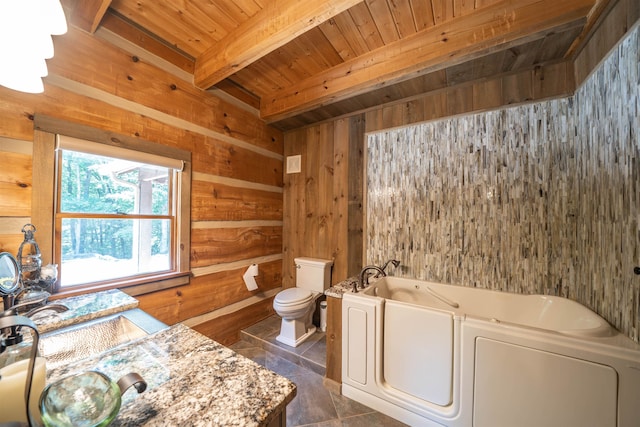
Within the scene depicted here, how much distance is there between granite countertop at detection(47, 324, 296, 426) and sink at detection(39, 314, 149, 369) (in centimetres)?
26

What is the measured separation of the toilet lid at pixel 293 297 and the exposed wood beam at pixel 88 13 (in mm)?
2451

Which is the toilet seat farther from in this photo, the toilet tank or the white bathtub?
the white bathtub

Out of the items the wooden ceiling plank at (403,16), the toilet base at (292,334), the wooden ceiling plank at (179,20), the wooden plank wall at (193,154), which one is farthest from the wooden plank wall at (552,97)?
the wooden ceiling plank at (179,20)

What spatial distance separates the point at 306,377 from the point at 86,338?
1.55 meters

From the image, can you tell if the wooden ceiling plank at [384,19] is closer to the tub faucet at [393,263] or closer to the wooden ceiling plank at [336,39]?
the wooden ceiling plank at [336,39]

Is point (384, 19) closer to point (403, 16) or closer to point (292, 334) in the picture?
point (403, 16)

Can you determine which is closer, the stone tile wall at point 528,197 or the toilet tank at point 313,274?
the stone tile wall at point 528,197

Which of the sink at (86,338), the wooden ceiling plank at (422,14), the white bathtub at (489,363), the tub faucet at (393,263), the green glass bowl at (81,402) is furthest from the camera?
the tub faucet at (393,263)

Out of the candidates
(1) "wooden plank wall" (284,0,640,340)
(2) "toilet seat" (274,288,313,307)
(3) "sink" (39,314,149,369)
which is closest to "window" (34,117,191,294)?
(3) "sink" (39,314,149,369)

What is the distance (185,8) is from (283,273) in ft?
8.87

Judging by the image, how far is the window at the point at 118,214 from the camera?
1475mm

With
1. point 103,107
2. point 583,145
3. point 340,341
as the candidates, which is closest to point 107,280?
point 103,107

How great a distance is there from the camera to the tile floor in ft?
5.15

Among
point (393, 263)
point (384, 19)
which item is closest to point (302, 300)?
point (393, 263)
